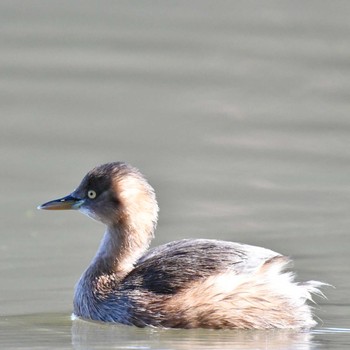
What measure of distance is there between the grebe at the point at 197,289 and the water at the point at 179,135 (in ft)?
0.40

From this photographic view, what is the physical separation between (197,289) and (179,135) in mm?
3694

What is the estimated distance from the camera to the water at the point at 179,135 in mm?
8211

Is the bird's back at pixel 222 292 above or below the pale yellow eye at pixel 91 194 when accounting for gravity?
below

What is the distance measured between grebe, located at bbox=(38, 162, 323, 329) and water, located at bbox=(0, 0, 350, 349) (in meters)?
0.12

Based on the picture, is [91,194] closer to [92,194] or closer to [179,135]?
[92,194]

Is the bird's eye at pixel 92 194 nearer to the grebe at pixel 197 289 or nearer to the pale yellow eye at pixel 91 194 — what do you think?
the pale yellow eye at pixel 91 194

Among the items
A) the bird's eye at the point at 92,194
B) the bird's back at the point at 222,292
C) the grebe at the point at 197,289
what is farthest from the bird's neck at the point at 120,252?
the bird's back at the point at 222,292

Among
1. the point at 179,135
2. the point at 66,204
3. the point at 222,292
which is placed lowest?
the point at 222,292

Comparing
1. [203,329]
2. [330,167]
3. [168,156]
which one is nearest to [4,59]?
[168,156]

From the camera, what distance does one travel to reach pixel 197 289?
25.4ft

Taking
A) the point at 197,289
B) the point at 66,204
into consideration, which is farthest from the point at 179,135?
the point at 197,289

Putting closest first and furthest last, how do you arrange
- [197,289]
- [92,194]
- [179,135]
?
[197,289] → [92,194] → [179,135]

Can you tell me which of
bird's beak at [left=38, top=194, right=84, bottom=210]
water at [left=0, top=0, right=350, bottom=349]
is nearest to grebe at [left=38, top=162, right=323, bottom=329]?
water at [left=0, top=0, right=350, bottom=349]

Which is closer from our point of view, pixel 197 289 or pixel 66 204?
pixel 197 289
